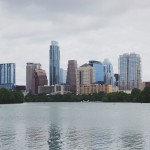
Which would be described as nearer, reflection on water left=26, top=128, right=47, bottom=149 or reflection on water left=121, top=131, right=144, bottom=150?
reflection on water left=121, top=131, right=144, bottom=150

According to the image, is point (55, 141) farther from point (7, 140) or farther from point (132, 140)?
point (132, 140)

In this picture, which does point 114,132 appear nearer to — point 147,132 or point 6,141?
point 147,132

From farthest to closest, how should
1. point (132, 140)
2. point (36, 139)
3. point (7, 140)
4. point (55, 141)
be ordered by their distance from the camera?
point (36, 139) → point (7, 140) → point (132, 140) → point (55, 141)

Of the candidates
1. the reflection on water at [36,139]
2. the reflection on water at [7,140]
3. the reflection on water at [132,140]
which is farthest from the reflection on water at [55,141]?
the reflection on water at [132,140]

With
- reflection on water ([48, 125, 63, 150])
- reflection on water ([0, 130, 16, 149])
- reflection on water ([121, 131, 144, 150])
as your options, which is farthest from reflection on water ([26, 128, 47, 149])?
reflection on water ([121, 131, 144, 150])

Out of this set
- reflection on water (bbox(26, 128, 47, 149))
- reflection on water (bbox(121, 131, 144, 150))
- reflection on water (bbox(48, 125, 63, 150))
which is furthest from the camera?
reflection on water (bbox(26, 128, 47, 149))

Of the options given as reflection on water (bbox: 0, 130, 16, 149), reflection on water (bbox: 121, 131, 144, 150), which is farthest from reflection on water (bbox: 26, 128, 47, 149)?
reflection on water (bbox: 121, 131, 144, 150)

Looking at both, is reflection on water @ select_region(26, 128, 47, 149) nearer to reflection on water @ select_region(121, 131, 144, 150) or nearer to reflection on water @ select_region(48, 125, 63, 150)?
reflection on water @ select_region(48, 125, 63, 150)

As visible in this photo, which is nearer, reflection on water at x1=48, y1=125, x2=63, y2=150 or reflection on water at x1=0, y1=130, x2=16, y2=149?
reflection on water at x1=48, y1=125, x2=63, y2=150

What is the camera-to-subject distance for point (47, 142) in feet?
151

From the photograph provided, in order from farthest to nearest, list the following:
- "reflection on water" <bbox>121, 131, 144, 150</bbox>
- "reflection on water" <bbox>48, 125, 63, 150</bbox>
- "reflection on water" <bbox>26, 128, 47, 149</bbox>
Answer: "reflection on water" <bbox>26, 128, 47, 149</bbox>
"reflection on water" <bbox>121, 131, 144, 150</bbox>
"reflection on water" <bbox>48, 125, 63, 150</bbox>

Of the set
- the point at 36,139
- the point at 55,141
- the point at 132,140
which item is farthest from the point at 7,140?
the point at 132,140

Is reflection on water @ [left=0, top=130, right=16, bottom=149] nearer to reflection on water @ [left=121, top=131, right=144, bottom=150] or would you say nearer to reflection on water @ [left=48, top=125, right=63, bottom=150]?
reflection on water @ [left=48, top=125, right=63, bottom=150]

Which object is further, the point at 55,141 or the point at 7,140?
the point at 7,140
